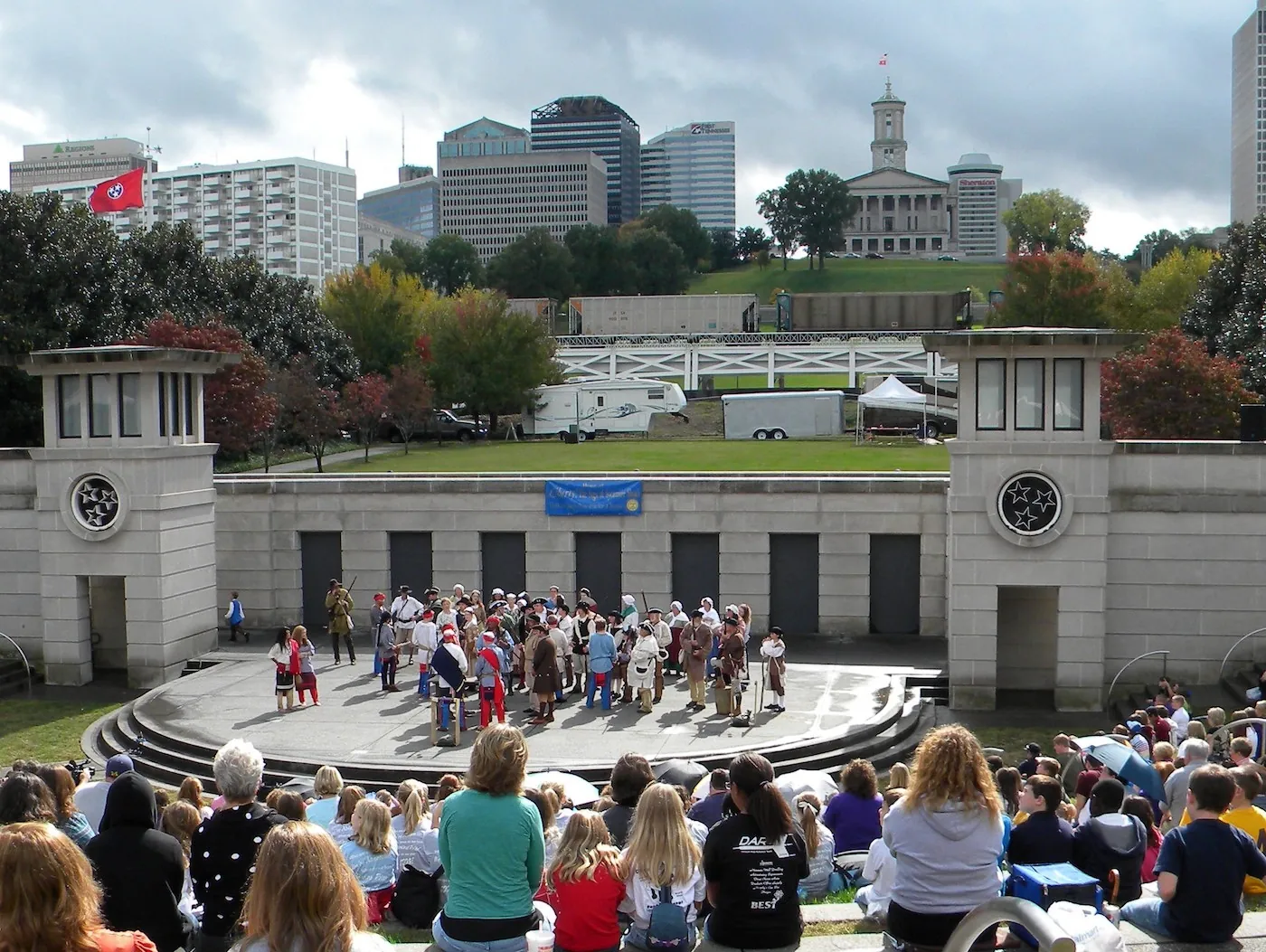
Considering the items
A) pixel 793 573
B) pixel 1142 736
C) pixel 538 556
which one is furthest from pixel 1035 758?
pixel 538 556

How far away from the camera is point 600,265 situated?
139125 mm

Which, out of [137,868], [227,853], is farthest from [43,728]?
[137,868]

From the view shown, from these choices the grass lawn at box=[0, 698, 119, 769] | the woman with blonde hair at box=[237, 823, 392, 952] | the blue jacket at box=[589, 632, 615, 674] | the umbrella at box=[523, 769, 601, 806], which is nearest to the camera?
the woman with blonde hair at box=[237, 823, 392, 952]

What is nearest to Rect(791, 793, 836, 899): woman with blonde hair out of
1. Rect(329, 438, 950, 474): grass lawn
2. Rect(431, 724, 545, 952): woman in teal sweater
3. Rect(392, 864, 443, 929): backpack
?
Rect(392, 864, 443, 929): backpack

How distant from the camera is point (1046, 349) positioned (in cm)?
2231

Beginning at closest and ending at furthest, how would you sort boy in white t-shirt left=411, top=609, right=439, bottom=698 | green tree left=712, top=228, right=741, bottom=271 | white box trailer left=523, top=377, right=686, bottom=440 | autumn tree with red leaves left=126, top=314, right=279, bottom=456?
boy in white t-shirt left=411, top=609, right=439, bottom=698 → autumn tree with red leaves left=126, top=314, right=279, bottom=456 → white box trailer left=523, top=377, right=686, bottom=440 → green tree left=712, top=228, right=741, bottom=271

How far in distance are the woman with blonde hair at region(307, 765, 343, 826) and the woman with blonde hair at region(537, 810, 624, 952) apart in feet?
12.0

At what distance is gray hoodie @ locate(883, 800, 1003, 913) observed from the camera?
23.2 feet

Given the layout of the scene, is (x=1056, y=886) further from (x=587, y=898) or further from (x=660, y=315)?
(x=660, y=315)

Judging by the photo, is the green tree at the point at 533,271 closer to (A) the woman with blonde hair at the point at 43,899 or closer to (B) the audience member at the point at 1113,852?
(B) the audience member at the point at 1113,852

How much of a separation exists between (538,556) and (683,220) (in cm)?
14357

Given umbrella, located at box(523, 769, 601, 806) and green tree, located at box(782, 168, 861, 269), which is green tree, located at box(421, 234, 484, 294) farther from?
umbrella, located at box(523, 769, 601, 806)

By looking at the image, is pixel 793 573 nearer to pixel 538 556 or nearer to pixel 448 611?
pixel 538 556

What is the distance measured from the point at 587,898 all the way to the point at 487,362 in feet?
174
